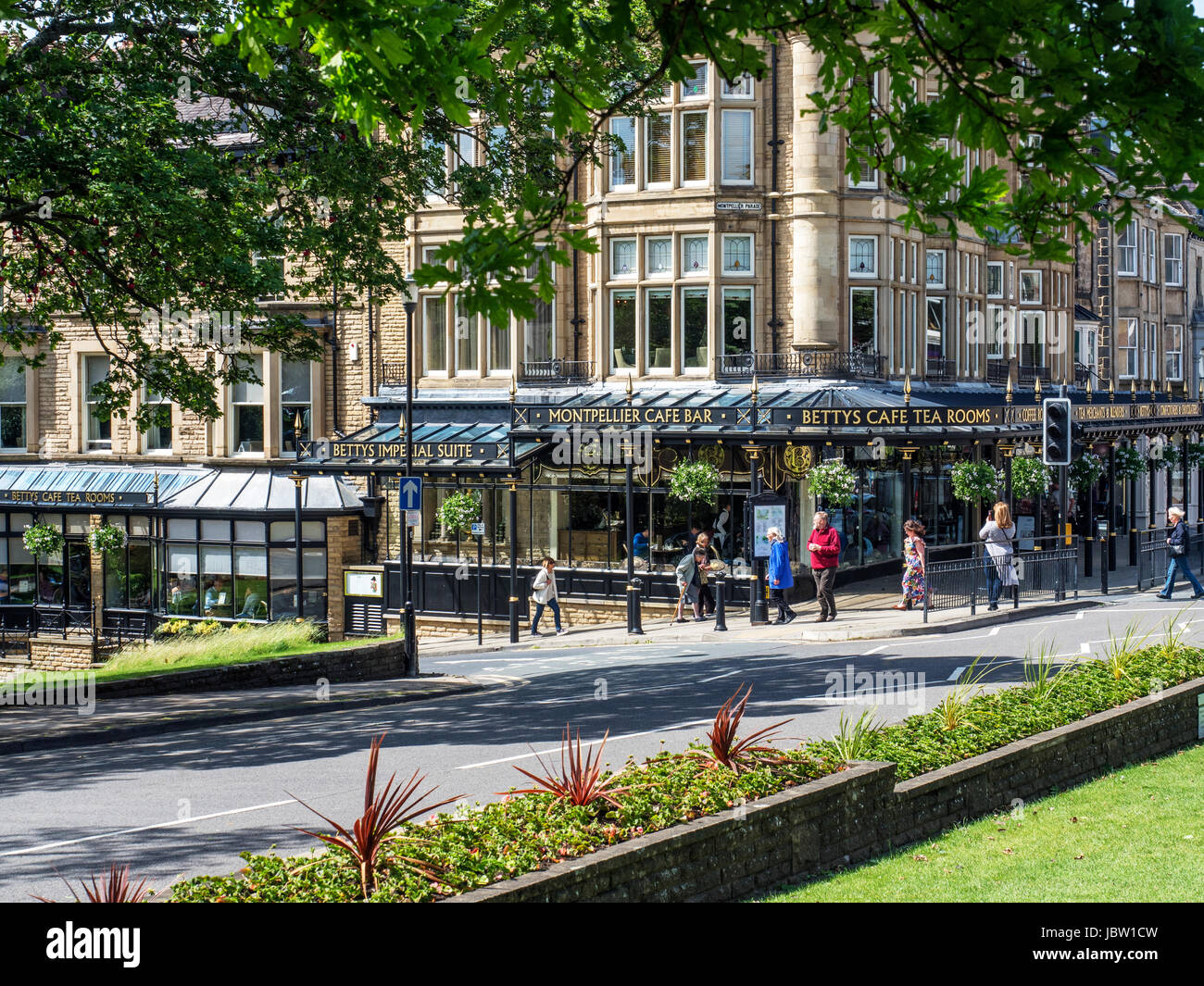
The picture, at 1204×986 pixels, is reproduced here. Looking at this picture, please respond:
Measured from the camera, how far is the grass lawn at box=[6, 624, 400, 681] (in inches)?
767

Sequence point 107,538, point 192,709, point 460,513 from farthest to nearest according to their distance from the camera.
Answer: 1. point 107,538
2. point 460,513
3. point 192,709

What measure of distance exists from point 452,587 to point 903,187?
25.0m

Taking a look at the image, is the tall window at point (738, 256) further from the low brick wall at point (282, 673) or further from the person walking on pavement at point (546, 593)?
the low brick wall at point (282, 673)

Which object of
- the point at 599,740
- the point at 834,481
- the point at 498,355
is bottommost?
the point at 599,740

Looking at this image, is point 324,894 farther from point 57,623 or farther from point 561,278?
point 57,623

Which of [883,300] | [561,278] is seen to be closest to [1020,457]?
[883,300]

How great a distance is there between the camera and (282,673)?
19.9 m

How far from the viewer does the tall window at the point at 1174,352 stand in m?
49.3

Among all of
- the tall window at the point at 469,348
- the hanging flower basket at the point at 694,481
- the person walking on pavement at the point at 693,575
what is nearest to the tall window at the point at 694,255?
the hanging flower basket at the point at 694,481

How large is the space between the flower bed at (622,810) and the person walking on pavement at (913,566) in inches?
513

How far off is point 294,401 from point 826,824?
1123 inches

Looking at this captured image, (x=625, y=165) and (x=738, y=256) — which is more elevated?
(x=625, y=165)

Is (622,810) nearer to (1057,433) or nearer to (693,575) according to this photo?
(1057,433)

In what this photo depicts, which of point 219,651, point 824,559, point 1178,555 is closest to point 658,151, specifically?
point 824,559
